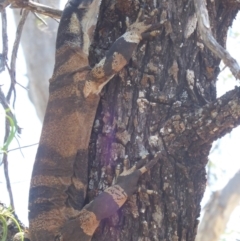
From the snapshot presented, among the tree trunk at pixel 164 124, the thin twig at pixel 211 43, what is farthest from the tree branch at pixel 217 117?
the thin twig at pixel 211 43

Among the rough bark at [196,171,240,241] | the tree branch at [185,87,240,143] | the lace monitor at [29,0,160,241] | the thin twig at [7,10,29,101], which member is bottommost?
the tree branch at [185,87,240,143]

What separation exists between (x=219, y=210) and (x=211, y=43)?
6854 mm

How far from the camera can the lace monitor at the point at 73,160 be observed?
8.61 feet

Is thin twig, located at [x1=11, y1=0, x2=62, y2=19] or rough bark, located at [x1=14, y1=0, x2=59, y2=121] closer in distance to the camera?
thin twig, located at [x1=11, y1=0, x2=62, y2=19]

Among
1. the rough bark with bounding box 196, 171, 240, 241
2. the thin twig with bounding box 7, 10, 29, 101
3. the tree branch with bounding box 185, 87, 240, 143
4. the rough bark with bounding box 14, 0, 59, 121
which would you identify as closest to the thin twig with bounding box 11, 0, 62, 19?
the thin twig with bounding box 7, 10, 29, 101

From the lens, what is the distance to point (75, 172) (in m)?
2.84

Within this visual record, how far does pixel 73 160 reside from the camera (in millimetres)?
2852

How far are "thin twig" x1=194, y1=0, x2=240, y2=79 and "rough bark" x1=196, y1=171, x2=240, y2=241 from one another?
6528mm

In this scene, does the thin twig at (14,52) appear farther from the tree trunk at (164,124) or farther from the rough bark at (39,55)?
the rough bark at (39,55)

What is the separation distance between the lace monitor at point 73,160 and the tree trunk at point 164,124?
6cm

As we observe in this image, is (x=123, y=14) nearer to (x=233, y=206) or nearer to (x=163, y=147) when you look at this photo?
(x=163, y=147)

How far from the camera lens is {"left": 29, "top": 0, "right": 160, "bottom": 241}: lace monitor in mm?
2625

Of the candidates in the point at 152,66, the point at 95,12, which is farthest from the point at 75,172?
the point at 95,12

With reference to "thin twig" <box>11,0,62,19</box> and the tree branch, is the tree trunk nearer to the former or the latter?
the tree branch
